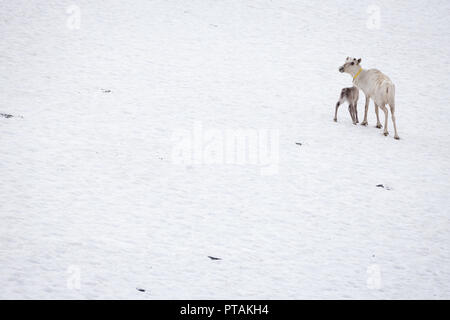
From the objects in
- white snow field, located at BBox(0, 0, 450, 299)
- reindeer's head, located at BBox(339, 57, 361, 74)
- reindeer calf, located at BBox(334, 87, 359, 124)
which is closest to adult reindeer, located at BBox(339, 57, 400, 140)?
reindeer's head, located at BBox(339, 57, 361, 74)

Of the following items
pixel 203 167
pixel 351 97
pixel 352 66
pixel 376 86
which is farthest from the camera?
pixel 352 66

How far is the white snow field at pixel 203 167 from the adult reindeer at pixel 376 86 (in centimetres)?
82

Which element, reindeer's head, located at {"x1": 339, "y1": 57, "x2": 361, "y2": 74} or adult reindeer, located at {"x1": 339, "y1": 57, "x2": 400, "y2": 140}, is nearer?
adult reindeer, located at {"x1": 339, "y1": 57, "x2": 400, "y2": 140}

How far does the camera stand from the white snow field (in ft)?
24.0

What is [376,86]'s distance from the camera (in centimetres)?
1384

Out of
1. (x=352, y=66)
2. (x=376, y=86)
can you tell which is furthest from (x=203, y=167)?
(x=352, y=66)

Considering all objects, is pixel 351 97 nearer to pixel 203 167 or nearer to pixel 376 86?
pixel 376 86

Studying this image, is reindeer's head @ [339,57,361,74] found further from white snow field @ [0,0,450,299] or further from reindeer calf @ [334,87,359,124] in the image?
white snow field @ [0,0,450,299]

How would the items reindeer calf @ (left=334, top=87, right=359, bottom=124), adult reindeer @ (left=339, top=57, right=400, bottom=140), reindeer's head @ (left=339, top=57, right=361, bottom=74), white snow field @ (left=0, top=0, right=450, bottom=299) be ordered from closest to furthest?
white snow field @ (left=0, top=0, right=450, bottom=299) → adult reindeer @ (left=339, top=57, right=400, bottom=140) → reindeer calf @ (left=334, top=87, right=359, bottom=124) → reindeer's head @ (left=339, top=57, right=361, bottom=74)

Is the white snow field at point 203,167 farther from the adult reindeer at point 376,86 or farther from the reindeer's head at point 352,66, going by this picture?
the reindeer's head at point 352,66

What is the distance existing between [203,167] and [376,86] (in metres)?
5.95

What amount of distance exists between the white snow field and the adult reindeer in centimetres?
82
